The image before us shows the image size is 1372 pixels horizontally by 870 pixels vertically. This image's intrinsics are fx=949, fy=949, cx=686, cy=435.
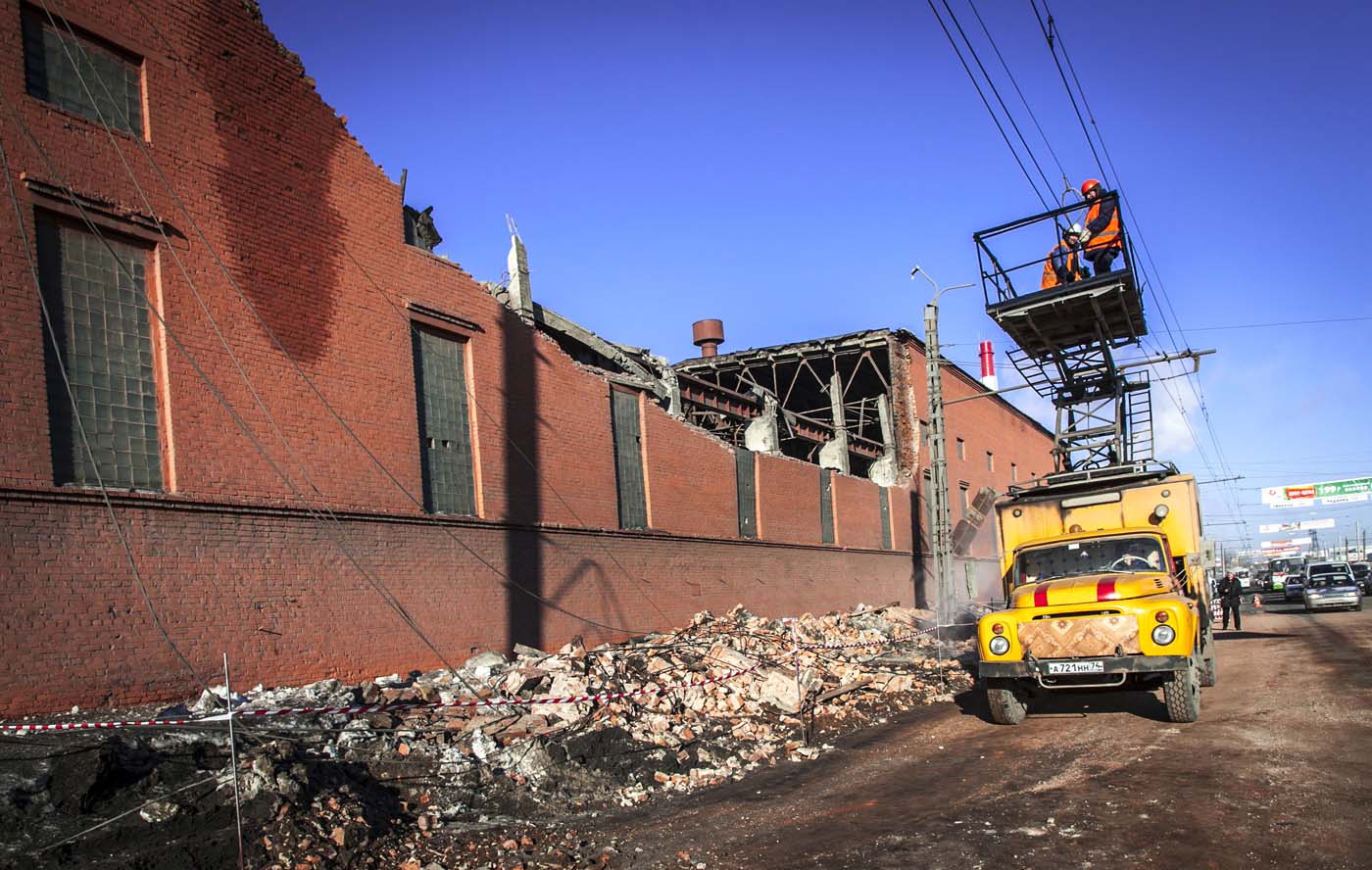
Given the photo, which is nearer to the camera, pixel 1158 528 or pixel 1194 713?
pixel 1194 713

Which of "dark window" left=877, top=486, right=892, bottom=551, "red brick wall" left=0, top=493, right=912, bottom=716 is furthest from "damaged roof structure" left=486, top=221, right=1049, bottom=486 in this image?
"red brick wall" left=0, top=493, right=912, bottom=716

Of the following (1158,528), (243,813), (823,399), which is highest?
(823,399)

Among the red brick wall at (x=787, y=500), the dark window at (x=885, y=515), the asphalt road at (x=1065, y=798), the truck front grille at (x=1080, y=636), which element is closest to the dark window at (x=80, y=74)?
the asphalt road at (x=1065, y=798)

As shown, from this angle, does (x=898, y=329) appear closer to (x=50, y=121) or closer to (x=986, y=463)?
(x=986, y=463)

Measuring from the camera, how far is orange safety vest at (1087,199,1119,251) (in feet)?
51.5

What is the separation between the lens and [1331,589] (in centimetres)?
3306

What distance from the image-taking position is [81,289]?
9.84 meters

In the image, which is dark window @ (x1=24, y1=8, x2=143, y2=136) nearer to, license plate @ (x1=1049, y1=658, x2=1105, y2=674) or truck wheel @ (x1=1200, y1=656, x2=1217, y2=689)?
license plate @ (x1=1049, y1=658, x2=1105, y2=674)

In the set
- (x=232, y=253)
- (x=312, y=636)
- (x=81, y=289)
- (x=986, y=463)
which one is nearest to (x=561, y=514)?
(x=312, y=636)

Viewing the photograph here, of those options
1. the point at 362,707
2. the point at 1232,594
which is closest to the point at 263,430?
the point at 362,707

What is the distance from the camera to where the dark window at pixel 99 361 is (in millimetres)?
9484

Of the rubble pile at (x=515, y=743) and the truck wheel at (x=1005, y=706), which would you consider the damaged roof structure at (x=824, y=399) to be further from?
the truck wheel at (x=1005, y=706)

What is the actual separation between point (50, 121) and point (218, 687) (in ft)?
19.8

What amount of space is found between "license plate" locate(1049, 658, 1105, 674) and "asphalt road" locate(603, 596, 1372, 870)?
2.24 feet
